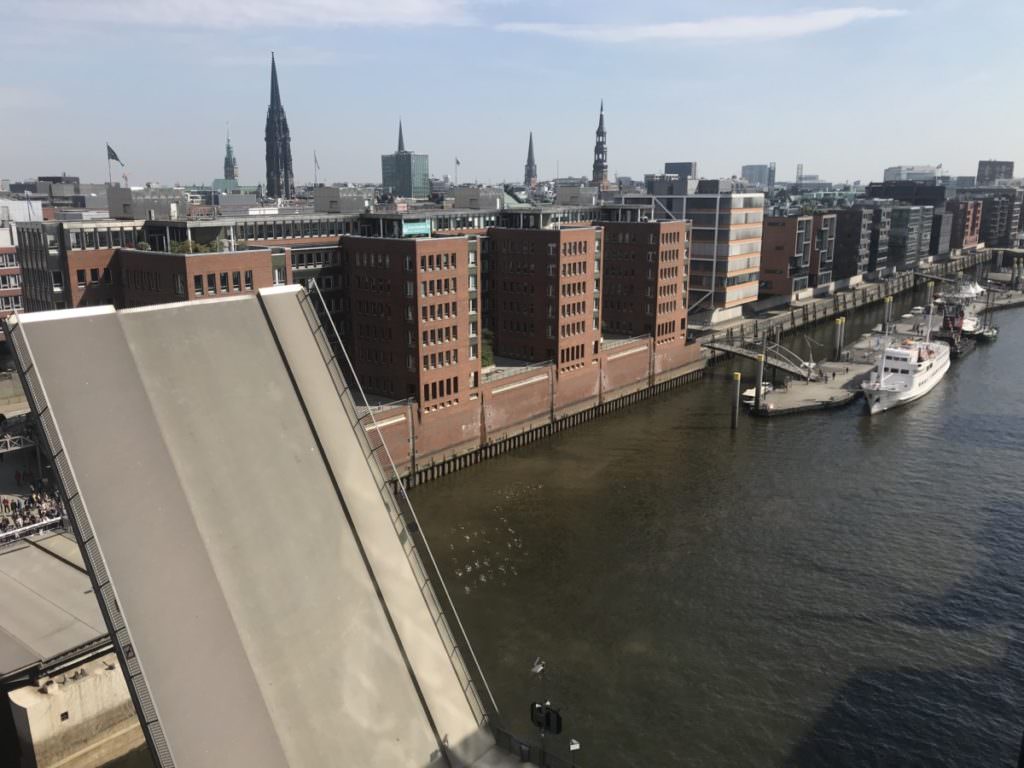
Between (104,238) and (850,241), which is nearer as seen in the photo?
(104,238)

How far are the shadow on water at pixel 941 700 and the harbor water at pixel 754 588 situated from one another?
96 mm

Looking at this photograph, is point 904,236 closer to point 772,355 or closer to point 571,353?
point 772,355

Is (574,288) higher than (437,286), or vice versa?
(437,286)

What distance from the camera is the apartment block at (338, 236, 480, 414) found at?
214ft

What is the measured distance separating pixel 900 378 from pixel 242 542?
266 feet

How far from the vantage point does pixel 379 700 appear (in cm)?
2084

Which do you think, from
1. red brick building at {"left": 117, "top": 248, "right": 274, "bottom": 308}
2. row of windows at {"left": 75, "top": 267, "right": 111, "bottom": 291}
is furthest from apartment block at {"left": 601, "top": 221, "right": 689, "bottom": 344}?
row of windows at {"left": 75, "top": 267, "right": 111, "bottom": 291}

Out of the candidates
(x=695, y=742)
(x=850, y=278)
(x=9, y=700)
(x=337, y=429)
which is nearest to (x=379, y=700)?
(x=337, y=429)

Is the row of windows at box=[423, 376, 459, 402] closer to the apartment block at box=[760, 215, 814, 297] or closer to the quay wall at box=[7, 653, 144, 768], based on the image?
the quay wall at box=[7, 653, 144, 768]

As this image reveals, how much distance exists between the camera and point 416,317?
214 ft

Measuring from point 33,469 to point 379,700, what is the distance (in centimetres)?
4754

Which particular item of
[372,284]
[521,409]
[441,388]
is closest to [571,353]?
[521,409]

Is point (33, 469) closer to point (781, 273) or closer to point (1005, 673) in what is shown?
point (1005, 673)

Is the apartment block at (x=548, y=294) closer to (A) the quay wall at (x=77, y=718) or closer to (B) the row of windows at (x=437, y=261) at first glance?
(B) the row of windows at (x=437, y=261)
